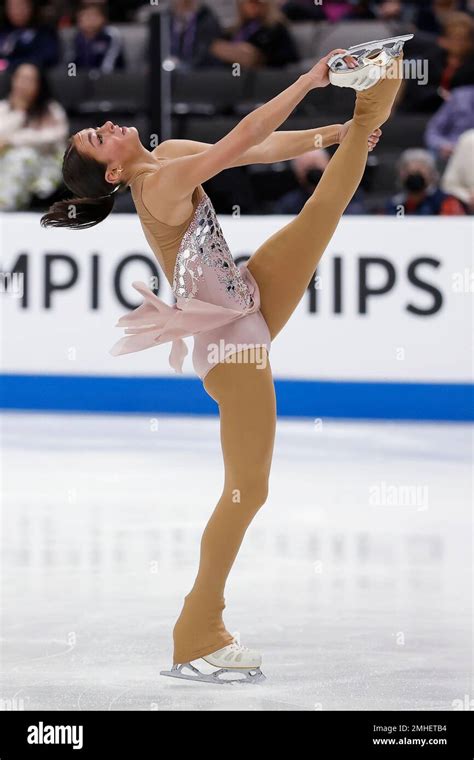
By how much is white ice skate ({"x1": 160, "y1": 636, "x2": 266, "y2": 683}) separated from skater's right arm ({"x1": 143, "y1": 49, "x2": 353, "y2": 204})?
1.14 metres

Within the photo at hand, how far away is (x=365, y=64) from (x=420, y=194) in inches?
191

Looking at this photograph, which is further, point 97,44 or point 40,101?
point 97,44

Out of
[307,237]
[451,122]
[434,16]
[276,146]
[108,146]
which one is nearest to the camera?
[108,146]

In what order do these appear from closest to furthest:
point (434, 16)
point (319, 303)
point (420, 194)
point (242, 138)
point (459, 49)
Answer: point (242, 138), point (319, 303), point (420, 194), point (459, 49), point (434, 16)

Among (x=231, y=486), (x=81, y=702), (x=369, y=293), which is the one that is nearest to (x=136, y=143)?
(x=231, y=486)

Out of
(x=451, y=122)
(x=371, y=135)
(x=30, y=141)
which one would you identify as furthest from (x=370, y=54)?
(x=30, y=141)

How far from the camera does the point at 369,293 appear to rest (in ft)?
25.6

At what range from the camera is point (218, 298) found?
3506mm

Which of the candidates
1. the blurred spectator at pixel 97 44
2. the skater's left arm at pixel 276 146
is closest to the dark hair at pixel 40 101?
the blurred spectator at pixel 97 44

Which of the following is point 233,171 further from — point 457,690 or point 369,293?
point 457,690

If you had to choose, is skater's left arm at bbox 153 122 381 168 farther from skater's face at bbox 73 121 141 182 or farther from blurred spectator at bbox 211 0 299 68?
blurred spectator at bbox 211 0 299 68

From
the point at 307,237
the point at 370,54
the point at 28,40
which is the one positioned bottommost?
the point at 307,237

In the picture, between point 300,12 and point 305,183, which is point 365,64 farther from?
point 300,12
